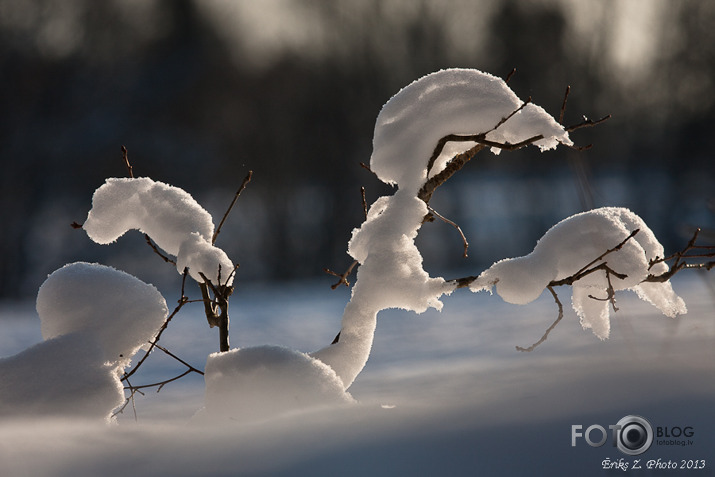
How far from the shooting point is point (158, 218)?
1.01m

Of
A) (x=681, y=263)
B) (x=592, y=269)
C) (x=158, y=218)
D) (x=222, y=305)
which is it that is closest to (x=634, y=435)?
(x=592, y=269)

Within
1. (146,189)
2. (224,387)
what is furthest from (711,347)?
(146,189)

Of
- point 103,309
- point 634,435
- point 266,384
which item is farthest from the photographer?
point 103,309

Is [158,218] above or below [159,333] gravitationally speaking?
above

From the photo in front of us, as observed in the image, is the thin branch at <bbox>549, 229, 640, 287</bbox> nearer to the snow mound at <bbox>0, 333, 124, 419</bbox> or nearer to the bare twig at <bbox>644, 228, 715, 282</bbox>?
the bare twig at <bbox>644, 228, 715, 282</bbox>

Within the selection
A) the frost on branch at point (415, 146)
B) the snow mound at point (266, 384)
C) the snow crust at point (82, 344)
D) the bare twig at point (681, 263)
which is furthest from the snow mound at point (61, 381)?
the bare twig at point (681, 263)

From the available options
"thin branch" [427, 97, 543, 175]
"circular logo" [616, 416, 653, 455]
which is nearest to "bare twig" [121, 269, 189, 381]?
"thin branch" [427, 97, 543, 175]

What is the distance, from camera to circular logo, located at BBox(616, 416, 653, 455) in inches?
21.5

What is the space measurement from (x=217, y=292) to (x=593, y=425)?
0.60 m

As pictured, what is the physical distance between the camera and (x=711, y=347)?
2.38ft

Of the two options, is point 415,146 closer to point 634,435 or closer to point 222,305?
point 222,305

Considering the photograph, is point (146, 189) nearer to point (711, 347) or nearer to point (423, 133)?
point (423, 133)

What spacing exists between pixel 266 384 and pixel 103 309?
0.29 m

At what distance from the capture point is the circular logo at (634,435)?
21.5 inches
